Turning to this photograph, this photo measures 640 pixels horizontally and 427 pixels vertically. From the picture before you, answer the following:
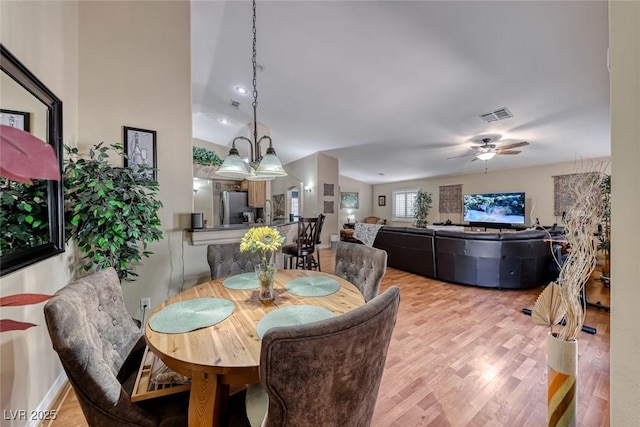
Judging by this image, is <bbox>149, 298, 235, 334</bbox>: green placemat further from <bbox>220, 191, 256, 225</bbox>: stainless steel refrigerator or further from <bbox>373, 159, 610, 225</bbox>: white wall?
<bbox>373, 159, 610, 225</bbox>: white wall

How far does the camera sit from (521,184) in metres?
6.26

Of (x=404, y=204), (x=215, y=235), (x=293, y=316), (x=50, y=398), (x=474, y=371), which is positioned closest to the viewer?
(x=293, y=316)

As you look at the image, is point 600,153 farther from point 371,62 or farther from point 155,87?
point 155,87

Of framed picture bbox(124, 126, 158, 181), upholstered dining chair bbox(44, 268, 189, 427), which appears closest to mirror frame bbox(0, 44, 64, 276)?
upholstered dining chair bbox(44, 268, 189, 427)

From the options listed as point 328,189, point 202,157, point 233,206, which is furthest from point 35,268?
point 328,189

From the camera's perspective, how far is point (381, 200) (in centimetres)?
978

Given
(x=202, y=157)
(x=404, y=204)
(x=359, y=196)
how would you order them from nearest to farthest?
1. (x=202, y=157)
2. (x=404, y=204)
3. (x=359, y=196)

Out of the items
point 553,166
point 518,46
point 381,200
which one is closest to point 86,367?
point 518,46

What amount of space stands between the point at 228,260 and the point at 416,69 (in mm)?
2984

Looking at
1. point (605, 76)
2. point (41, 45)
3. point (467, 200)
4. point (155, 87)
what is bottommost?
point (467, 200)

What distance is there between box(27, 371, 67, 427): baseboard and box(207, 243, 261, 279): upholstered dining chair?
3.66ft

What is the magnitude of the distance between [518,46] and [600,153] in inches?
168

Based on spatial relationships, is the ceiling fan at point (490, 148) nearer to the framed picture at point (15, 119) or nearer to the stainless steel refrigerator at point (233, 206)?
the stainless steel refrigerator at point (233, 206)

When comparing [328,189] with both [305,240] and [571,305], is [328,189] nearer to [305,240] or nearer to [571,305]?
[305,240]
